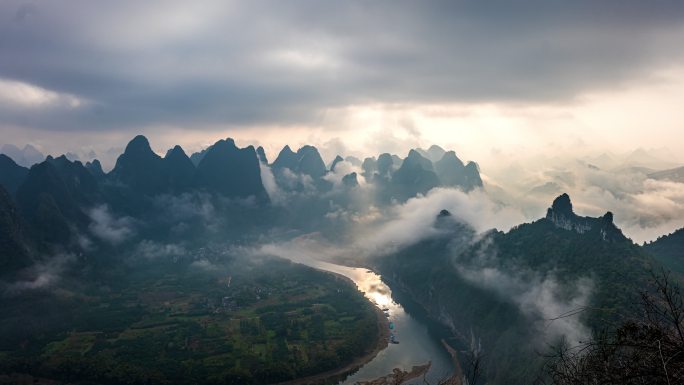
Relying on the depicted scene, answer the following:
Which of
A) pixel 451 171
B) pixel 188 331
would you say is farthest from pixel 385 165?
pixel 188 331

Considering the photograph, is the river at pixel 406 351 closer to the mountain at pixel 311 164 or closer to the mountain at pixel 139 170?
the mountain at pixel 139 170

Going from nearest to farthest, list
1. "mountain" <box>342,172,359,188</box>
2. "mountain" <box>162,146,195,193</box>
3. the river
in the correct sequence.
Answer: the river → "mountain" <box>162,146,195,193</box> → "mountain" <box>342,172,359,188</box>

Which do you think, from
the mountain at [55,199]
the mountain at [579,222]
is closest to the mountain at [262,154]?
the mountain at [55,199]

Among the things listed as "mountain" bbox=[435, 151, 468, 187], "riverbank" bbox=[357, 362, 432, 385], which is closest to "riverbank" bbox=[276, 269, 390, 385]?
"riverbank" bbox=[357, 362, 432, 385]

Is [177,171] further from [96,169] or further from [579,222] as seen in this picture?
[579,222]

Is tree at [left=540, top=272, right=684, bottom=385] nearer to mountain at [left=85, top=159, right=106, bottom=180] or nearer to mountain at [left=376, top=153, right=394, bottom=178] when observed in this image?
mountain at [left=85, top=159, right=106, bottom=180]
